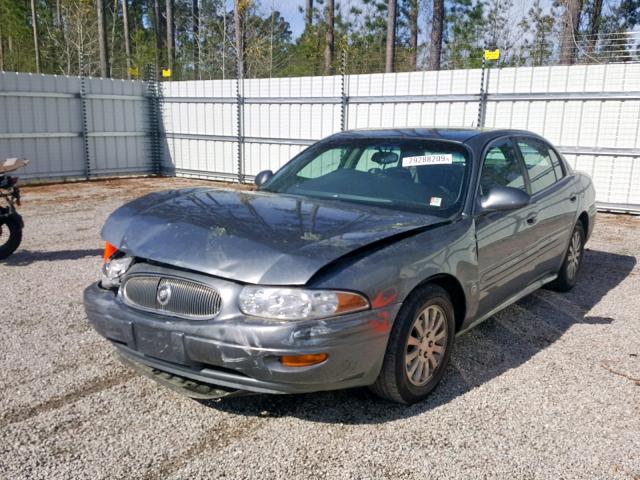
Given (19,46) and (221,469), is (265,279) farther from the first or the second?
(19,46)

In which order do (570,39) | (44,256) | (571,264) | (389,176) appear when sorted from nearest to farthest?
(389,176), (571,264), (44,256), (570,39)

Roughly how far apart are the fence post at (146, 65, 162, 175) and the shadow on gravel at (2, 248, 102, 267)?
30.9ft

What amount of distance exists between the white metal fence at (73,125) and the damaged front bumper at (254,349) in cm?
1210

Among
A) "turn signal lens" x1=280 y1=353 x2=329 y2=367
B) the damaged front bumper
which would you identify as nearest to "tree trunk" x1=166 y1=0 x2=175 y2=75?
the damaged front bumper

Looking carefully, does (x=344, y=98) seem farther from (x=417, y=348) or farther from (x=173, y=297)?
(x=173, y=297)

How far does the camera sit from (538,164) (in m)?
4.84

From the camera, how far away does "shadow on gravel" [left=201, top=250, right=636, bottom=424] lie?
3.14 metres

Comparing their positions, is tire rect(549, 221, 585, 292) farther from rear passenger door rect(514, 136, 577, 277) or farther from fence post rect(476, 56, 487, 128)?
fence post rect(476, 56, 487, 128)

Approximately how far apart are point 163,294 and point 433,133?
239 cm

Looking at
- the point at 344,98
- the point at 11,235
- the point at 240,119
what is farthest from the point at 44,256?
the point at 240,119

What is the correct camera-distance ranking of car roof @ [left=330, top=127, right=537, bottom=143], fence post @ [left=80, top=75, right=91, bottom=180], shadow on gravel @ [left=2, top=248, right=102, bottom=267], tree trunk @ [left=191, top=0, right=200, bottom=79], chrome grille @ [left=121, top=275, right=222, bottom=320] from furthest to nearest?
tree trunk @ [left=191, top=0, right=200, bottom=79] < fence post @ [left=80, top=75, right=91, bottom=180] < shadow on gravel @ [left=2, top=248, right=102, bottom=267] < car roof @ [left=330, top=127, right=537, bottom=143] < chrome grille @ [left=121, top=275, right=222, bottom=320]

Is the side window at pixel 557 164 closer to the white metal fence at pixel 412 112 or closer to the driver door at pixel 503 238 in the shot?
the driver door at pixel 503 238

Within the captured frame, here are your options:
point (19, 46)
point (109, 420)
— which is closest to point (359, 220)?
point (109, 420)

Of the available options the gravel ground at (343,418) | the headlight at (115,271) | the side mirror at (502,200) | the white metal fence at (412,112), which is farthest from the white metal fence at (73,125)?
the side mirror at (502,200)
